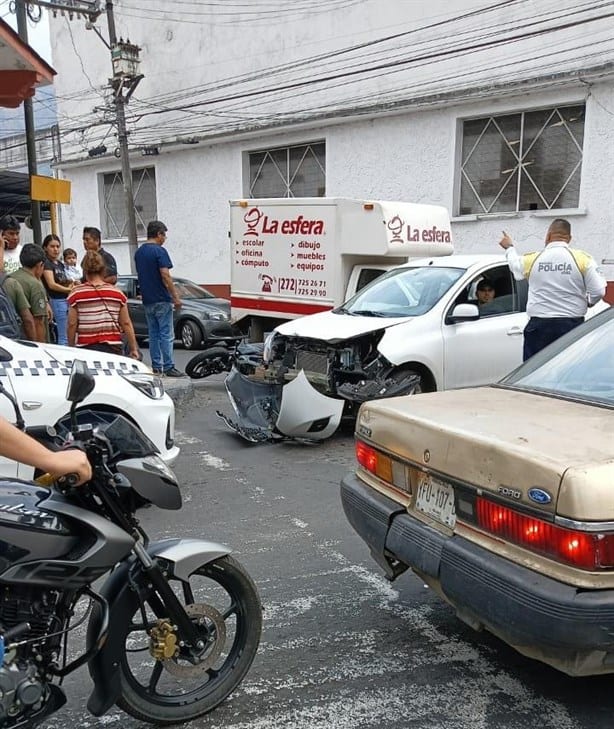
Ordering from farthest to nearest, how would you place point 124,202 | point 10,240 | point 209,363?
point 124,202, point 209,363, point 10,240

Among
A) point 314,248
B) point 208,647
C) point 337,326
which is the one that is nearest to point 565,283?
point 337,326

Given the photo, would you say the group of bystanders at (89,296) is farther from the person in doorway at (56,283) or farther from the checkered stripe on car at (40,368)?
the checkered stripe on car at (40,368)

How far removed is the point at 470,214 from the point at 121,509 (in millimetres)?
13797

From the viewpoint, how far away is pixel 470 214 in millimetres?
14836

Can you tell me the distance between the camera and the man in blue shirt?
334 inches

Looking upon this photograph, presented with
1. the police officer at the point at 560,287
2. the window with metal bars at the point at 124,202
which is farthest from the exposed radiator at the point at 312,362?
the window with metal bars at the point at 124,202

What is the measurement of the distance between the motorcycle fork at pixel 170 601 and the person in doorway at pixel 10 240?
6.20m

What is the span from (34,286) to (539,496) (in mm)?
5624

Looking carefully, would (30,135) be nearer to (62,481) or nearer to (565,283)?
(565,283)

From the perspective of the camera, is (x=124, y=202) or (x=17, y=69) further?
(x=124, y=202)

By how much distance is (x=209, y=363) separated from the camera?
8188mm

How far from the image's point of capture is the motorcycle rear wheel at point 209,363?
8.12 m

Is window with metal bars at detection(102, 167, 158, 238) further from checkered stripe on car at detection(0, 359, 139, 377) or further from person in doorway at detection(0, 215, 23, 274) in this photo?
checkered stripe on car at detection(0, 359, 139, 377)

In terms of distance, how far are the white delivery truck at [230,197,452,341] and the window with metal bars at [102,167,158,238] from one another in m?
12.6
